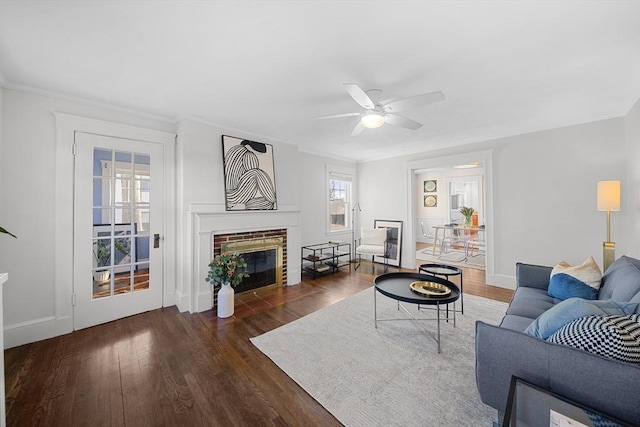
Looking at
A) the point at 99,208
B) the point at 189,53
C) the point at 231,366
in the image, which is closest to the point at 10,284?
the point at 99,208

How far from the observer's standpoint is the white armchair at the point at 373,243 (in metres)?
5.13

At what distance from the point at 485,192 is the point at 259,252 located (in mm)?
3893

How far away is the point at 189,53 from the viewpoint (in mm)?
1899

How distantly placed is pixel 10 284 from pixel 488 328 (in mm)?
3986

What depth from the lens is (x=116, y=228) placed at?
2.97 meters

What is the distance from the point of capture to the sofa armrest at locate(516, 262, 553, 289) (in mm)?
2602

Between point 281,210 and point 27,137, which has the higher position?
point 27,137

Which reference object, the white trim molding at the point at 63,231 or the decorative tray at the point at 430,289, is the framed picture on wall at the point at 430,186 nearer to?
the decorative tray at the point at 430,289

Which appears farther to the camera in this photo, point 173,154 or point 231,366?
point 173,154

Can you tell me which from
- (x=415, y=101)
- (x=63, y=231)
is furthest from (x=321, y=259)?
(x=63, y=231)

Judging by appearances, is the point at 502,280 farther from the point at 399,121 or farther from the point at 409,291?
the point at 399,121

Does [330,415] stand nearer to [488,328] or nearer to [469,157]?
[488,328]

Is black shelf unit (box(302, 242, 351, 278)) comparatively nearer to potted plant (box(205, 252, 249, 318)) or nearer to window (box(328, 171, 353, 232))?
window (box(328, 171, 353, 232))

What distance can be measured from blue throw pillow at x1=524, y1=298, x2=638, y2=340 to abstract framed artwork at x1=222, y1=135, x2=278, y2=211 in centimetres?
331
